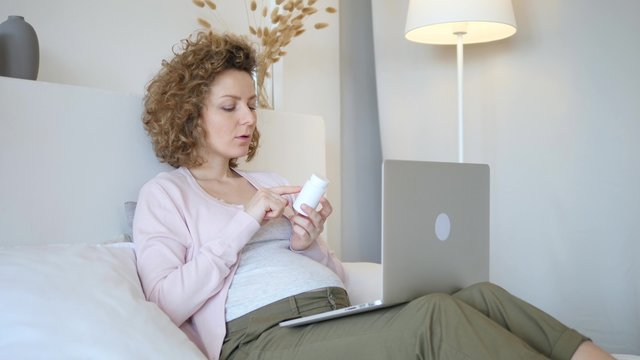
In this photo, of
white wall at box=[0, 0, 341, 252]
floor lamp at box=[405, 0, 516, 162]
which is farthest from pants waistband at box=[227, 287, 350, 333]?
floor lamp at box=[405, 0, 516, 162]

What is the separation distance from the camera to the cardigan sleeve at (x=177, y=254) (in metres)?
1.46

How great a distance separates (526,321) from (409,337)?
11.0 inches

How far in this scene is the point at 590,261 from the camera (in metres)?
2.64

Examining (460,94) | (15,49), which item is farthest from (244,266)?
(460,94)

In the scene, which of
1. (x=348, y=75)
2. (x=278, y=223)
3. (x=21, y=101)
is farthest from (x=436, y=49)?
(x=21, y=101)

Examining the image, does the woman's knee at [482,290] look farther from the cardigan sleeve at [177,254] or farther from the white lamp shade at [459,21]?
the white lamp shade at [459,21]

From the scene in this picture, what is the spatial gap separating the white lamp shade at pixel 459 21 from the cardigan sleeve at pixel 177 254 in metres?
1.36

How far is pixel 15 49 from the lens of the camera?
1.74 m

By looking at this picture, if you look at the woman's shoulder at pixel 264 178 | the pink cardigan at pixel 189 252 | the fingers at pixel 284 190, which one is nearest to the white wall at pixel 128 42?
the woman's shoulder at pixel 264 178

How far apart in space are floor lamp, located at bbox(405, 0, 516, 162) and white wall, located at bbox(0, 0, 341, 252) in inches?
18.8

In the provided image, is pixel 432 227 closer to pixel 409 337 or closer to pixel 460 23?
pixel 409 337

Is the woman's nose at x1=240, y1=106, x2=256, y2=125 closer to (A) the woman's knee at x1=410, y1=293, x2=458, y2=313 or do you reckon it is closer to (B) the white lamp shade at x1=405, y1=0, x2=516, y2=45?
(A) the woman's knee at x1=410, y1=293, x2=458, y2=313

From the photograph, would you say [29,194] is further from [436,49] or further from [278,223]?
[436,49]

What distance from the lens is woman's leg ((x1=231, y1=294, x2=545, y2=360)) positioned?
1182mm
